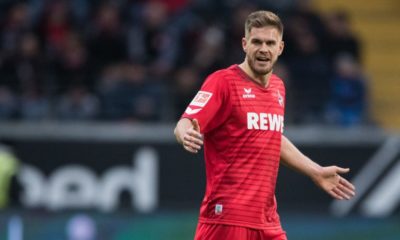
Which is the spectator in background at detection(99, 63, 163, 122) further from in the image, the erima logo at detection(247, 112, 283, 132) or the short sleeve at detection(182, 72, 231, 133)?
the short sleeve at detection(182, 72, 231, 133)

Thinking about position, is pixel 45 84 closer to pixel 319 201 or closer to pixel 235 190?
pixel 319 201

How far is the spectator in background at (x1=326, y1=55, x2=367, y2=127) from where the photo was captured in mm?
15375

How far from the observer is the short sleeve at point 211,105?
23.9 feet

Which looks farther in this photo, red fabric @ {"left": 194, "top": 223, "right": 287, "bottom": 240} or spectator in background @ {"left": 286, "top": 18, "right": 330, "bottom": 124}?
spectator in background @ {"left": 286, "top": 18, "right": 330, "bottom": 124}

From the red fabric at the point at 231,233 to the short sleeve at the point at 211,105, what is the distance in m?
0.59

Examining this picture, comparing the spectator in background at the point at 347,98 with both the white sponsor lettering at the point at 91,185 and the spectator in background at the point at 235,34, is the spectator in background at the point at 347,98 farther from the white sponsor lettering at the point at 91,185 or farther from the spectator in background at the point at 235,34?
the white sponsor lettering at the point at 91,185

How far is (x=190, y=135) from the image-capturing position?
6.84 metres

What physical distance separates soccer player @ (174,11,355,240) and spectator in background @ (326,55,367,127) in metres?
7.86

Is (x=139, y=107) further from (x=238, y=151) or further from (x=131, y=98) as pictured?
(x=238, y=151)

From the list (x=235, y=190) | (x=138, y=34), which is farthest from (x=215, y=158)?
(x=138, y=34)

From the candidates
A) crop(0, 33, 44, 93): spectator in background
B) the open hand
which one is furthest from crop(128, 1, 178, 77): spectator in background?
the open hand

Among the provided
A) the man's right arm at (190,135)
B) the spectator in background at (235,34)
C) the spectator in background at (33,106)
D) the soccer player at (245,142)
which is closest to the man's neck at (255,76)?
the soccer player at (245,142)

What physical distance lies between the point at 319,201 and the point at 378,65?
3523 millimetres

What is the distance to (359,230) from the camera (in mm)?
→ 13117
